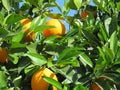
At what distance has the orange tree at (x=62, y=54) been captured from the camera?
1.99 meters

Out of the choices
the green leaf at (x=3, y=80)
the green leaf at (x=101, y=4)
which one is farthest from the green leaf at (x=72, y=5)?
the green leaf at (x=3, y=80)

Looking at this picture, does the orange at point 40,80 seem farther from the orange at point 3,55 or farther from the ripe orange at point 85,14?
the ripe orange at point 85,14

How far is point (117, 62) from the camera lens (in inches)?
80.8

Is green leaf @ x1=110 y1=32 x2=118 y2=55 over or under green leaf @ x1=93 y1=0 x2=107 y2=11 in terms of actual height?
under

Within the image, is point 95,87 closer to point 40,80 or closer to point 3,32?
point 40,80

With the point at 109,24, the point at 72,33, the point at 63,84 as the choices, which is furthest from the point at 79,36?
the point at 63,84

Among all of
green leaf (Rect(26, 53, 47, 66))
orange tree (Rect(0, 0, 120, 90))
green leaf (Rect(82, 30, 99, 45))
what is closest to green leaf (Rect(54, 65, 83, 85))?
orange tree (Rect(0, 0, 120, 90))

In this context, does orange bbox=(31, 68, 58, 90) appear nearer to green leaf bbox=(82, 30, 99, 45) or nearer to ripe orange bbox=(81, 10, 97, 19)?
green leaf bbox=(82, 30, 99, 45)

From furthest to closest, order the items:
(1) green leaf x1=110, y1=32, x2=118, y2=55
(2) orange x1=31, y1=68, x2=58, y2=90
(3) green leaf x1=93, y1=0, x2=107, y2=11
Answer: (3) green leaf x1=93, y1=0, x2=107, y2=11, (1) green leaf x1=110, y1=32, x2=118, y2=55, (2) orange x1=31, y1=68, x2=58, y2=90

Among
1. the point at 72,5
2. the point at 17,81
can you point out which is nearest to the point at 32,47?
the point at 17,81

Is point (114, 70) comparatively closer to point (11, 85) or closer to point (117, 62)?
point (117, 62)

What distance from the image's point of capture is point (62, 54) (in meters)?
1.99

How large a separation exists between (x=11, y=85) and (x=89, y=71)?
0.42 m

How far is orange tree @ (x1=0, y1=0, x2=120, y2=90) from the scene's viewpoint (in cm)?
199
